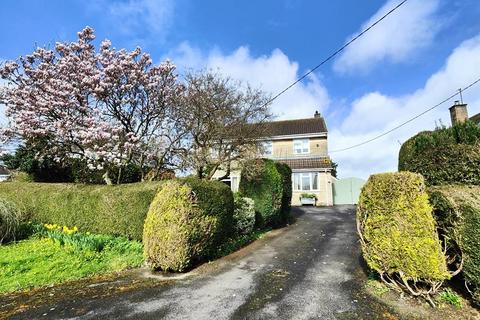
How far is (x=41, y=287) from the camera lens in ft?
20.0

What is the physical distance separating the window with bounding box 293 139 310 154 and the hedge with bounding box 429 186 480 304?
20946mm

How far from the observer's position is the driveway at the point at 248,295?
452cm

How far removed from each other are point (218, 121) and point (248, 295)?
7715 mm

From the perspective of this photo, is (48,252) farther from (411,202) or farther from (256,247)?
(411,202)

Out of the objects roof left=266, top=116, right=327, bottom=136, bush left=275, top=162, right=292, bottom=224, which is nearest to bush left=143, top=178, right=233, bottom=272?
bush left=275, top=162, right=292, bottom=224

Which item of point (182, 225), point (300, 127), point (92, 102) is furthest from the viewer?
point (300, 127)

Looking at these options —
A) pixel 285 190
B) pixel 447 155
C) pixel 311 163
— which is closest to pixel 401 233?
pixel 447 155

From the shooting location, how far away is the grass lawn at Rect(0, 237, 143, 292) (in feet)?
21.1

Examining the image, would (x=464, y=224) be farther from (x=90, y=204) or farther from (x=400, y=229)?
(x=90, y=204)

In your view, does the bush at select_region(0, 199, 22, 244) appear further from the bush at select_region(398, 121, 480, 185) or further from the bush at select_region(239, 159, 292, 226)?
the bush at select_region(398, 121, 480, 185)

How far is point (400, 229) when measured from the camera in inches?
203

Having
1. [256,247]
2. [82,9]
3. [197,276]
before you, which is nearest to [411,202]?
[197,276]

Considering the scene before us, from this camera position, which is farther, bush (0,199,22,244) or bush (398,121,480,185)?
bush (0,199,22,244)

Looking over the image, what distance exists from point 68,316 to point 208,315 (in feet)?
7.27
